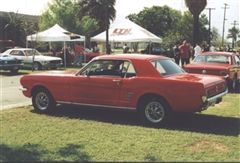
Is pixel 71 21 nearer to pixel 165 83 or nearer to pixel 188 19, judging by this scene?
pixel 188 19

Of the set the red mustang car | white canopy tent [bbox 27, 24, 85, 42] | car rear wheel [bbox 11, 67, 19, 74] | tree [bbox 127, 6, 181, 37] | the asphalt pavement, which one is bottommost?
the asphalt pavement

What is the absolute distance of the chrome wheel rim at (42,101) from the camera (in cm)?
1128

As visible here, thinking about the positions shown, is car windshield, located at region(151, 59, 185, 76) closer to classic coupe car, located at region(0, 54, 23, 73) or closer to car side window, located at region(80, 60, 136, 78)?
car side window, located at region(80, 60, 136, 78)

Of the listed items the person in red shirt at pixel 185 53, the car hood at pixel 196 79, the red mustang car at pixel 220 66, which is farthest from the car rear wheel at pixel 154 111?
the person in red shirt at pixel 185 53

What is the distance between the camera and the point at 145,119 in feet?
32.5

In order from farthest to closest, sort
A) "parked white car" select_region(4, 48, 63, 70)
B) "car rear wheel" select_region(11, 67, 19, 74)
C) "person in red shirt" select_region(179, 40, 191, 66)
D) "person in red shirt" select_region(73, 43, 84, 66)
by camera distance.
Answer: "person in red shirt" select_region(73, 43, 84, 66), "parked white car" select_region(4, 48, 63, 70), "car rear wheel" select_region(11, 67, 19, 74), "person in red shirt" select_region(179, 40, 191, 66)

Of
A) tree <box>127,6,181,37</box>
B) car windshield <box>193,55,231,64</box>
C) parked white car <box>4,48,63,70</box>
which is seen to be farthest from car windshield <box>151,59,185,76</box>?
tree <box>127,6,181,37</box>

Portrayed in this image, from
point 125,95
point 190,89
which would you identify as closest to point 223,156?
point 190,89

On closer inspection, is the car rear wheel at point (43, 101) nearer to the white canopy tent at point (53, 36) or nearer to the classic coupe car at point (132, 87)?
the classic coupe car at point (132, 87)

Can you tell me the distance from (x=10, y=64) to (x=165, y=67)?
646 inches

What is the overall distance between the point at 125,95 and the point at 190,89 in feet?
4.73

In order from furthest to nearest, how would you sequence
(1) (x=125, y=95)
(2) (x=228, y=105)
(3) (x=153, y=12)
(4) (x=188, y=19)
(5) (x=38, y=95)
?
(3) (x=153, y=12) → (4) (x=188, y=19) → (2) (x=228, y=105) → (5) (x=38, y=95) → (1) (x=125, y=95)

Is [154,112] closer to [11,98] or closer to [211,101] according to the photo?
[211,101]

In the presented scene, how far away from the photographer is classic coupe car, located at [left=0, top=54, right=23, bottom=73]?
25.4 metres
